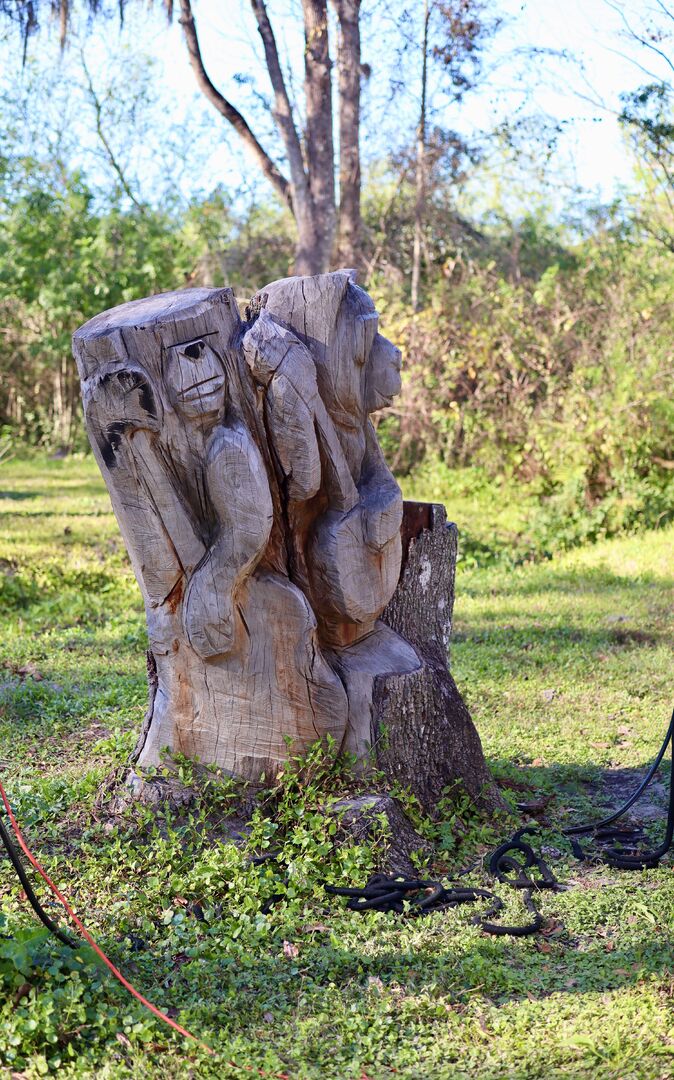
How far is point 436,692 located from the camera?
370 cm

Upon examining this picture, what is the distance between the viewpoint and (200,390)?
3.17 metres

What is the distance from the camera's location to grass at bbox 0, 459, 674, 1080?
2.48 meters

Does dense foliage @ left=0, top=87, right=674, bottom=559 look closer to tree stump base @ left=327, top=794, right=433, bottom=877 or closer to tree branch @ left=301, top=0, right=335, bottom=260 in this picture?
tree branch @ left=301, top=0, right=335, bottom=260

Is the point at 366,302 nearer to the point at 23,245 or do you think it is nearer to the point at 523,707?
the point at 523,707

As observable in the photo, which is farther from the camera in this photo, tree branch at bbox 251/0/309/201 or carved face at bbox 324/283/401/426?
tree branch at bbox 251/0/309/201

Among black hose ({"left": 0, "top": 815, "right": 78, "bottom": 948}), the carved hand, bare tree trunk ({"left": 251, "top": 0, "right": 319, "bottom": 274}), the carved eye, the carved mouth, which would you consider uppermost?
bare tree trunk ({"left": 251, "top": 0, "right": 319, "bottom": 274})

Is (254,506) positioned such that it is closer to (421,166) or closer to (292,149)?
(292,149)

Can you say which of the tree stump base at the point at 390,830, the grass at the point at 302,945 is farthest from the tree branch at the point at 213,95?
the tree stump base at the point at 390,830

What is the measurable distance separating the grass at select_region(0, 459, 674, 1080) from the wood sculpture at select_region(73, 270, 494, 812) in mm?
257

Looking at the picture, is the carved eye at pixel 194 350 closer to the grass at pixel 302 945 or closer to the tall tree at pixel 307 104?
the grass at pixel 302 945

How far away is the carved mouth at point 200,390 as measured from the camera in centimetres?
316

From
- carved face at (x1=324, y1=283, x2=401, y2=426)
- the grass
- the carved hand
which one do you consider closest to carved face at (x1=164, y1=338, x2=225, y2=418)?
the carved hand

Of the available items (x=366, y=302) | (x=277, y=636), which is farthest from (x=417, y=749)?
(x=366, y=302)

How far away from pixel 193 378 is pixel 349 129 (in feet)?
31.9
